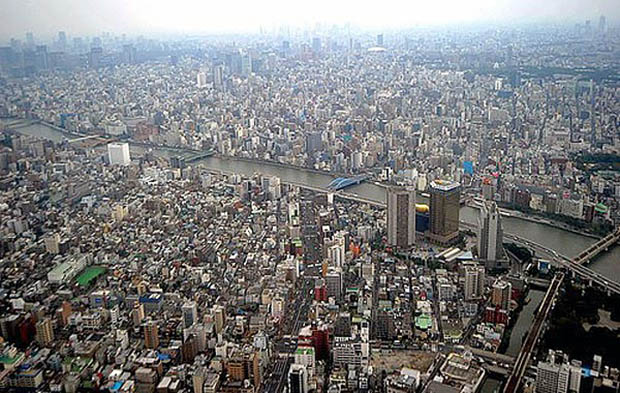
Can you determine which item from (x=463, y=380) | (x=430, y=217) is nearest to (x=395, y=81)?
(x=430, y=217)

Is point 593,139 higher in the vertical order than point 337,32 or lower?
lower

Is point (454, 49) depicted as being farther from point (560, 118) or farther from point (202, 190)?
point (202, 190)

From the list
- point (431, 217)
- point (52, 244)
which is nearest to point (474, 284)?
point (431, 217)

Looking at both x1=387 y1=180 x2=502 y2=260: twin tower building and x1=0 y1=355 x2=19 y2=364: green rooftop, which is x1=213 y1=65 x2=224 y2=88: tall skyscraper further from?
x1=0 y1=355 x2=19 y2=364: green rooftop

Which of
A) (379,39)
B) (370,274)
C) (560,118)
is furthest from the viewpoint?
(379,39)

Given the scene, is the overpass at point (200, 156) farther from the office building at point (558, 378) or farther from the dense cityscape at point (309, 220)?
the office building at point (558, 378)

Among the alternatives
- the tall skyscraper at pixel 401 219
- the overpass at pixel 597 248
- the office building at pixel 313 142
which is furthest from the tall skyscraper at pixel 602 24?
the office building at pixel 313 142

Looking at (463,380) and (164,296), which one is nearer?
(463,380)
